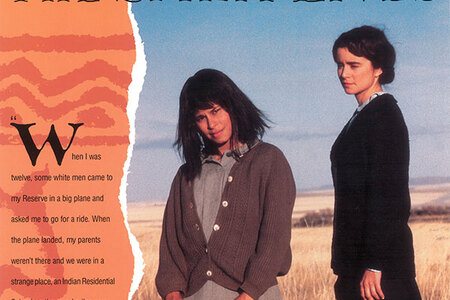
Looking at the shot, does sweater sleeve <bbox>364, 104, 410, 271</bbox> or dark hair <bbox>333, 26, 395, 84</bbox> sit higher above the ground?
dark hair <bbox>333, 26, 395, 84</bbox>

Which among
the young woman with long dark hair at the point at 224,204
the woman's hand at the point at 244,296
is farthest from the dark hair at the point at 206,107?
the woman's hand at the point at 244,296

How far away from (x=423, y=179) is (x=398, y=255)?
1.87ft

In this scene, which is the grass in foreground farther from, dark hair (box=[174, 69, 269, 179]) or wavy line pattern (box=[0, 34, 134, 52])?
wavy line pattern (box=[0, 34, 134, 52])

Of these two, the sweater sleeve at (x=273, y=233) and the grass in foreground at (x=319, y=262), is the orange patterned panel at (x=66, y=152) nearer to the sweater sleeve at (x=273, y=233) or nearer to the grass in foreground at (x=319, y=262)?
the grass in foreground at (x=319, y=262)

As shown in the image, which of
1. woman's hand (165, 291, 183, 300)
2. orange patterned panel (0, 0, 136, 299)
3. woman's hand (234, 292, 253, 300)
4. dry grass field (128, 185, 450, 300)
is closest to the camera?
woman's hand (234, 292, 253, 300)

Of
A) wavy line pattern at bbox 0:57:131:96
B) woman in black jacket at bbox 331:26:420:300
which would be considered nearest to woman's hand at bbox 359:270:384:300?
woman in black jacket at bbox 331:26:420:300

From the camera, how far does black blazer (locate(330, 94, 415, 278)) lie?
7.76ft

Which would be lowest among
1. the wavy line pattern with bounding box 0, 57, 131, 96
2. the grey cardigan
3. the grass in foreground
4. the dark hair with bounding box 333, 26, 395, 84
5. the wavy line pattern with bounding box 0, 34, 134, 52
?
the grass in foreground

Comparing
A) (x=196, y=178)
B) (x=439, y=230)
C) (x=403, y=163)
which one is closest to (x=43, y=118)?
(x=196, y=178)

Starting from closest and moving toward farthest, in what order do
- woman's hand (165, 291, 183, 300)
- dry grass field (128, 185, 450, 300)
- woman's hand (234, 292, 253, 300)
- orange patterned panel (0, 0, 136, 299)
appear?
1. woman's hand (234, 292, 253, 300)
2. woman's hand (165, 291, 183, 300)
3. dry grass field (128, 185, 450, 300)
4. orange patterned panel (0, 0, 136, 299)

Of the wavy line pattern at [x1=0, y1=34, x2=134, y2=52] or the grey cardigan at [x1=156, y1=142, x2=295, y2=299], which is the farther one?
the wavy line pattern at [x1=0, y1=34, x2=134, y2=52]

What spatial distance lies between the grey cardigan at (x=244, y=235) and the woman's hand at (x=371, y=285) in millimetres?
296

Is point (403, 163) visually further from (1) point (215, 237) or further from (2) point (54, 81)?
(2) point (54, 81)

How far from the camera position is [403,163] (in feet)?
7.95
